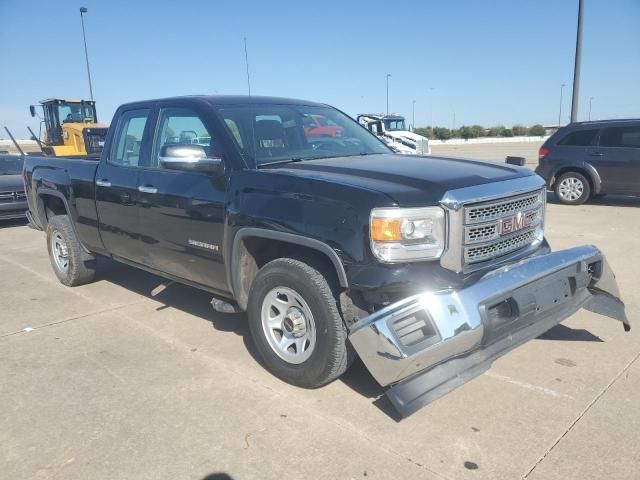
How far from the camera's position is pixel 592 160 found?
10.8 meters

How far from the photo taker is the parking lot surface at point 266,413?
2.74 m

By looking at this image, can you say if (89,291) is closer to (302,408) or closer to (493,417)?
(302,408)

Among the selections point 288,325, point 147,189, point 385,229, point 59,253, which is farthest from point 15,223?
point 385,229

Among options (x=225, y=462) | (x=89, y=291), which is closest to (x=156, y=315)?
(x=89, y=291)

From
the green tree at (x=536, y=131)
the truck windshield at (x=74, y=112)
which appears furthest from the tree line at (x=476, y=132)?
the truck windshield at (x=74, y=112)

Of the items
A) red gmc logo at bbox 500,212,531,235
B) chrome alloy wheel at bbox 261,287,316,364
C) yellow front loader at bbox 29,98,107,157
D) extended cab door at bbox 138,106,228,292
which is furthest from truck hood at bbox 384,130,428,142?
chrome alloy wheel at bbox 261,287,316,364

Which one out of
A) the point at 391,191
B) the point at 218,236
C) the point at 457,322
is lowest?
the point at 457,322

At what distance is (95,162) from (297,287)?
10.1ft

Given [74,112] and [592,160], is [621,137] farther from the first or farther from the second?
[74,112]

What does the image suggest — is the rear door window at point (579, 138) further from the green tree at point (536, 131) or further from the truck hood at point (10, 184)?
the green tree at point (536, 131)

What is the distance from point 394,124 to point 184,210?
22.8m

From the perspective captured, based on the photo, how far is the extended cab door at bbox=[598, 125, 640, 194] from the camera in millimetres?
10336

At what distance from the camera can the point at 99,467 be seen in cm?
277

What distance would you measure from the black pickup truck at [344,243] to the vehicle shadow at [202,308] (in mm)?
328
